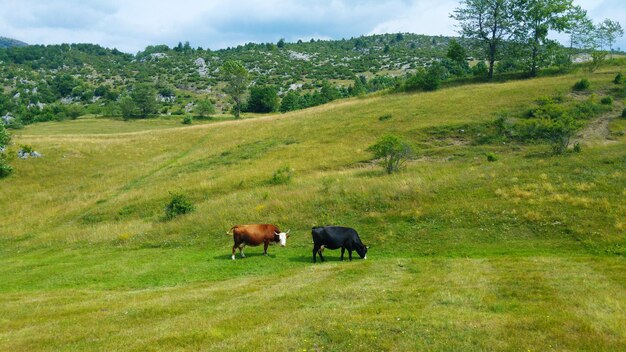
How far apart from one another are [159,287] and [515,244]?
17550 mm

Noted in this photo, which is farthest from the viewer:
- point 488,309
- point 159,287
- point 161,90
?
point 161,90

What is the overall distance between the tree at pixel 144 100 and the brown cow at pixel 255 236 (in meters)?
93.1

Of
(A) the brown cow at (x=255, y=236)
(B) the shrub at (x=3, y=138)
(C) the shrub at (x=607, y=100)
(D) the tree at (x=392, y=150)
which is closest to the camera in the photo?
(A) the brown cow at (x=255, y=236)

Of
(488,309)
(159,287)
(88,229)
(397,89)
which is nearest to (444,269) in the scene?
(488,309)

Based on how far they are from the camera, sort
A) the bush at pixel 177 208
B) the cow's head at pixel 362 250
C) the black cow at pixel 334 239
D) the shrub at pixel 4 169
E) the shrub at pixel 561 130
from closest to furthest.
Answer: the black cow at pixel 334 239 < the cow's head at pixel 362 250 < the bush at pixel 177 208 < the shrub at pixel 561 130 < the shrub at pixel 4 169

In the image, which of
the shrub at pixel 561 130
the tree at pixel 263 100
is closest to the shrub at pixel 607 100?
the shrub at pixel 561 130

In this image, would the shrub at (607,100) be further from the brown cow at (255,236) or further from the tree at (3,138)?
the tree at (3,138)

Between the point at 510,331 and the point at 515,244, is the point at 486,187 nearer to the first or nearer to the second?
the point at 515,244

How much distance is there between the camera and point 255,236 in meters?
23.3

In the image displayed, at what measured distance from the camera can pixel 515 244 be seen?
21594 mm

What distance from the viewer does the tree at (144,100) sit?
4156 inches

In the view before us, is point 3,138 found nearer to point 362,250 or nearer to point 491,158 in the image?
point 362,250

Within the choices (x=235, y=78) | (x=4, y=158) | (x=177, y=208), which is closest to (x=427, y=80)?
(x=235, y=78)

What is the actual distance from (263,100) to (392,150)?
9379cm
